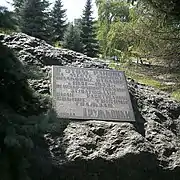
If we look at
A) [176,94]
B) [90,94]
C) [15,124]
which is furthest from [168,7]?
[15,124]

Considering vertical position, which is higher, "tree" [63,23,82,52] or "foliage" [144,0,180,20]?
"foliage" [144,0,180,20]

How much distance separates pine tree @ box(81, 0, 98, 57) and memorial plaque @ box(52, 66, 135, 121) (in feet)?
52.5

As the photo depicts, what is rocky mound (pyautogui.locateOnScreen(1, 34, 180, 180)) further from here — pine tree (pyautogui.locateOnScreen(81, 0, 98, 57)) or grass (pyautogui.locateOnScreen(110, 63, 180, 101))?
pine tree (pyautogui.locateOnScreen(81, 0, 98, 57))

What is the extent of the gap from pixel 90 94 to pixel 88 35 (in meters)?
17.4

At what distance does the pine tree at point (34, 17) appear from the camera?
18.2 metres

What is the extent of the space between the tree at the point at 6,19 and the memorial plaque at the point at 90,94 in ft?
4.33

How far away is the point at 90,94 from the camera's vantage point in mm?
4910

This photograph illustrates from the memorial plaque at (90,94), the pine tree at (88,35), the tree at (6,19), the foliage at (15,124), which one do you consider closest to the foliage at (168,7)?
the memorial plaque at (90,94)

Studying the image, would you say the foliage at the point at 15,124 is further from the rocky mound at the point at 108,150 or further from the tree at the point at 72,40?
the tree at the point at 72,40

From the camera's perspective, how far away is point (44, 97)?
4.60 meters

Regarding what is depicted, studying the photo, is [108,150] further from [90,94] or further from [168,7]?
[168,7]

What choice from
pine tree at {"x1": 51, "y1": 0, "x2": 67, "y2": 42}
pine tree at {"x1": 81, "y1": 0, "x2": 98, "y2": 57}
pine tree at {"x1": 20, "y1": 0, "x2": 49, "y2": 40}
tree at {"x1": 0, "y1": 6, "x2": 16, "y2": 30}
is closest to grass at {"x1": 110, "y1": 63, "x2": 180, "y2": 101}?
tree at {"x1": 0, "y1": 6, "x2": 16, "y2": 30}

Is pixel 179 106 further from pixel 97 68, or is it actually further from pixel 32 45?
pixel 32 45

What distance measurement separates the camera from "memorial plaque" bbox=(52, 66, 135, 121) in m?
4.65
